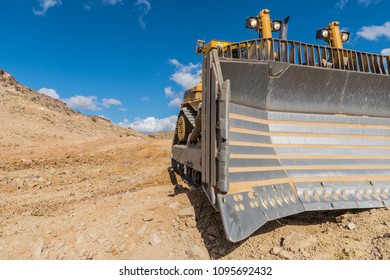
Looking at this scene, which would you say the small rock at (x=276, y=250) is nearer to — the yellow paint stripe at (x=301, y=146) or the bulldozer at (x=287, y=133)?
the bulldozer at (x=287, y=133)

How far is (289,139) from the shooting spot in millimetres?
4016

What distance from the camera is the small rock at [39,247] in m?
3.20

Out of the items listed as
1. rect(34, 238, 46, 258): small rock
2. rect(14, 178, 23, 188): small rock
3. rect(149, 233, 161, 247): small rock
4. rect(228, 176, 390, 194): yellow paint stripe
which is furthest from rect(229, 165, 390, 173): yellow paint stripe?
rect(14, 178, 23, 188): small rock

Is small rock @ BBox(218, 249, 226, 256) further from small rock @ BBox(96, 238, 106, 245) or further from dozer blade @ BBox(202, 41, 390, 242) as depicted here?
small rock @ BBox(96, 238, 106, 245)

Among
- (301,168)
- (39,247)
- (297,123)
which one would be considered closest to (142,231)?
(39,247)

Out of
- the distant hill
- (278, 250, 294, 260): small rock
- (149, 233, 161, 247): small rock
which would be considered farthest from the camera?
the distant hill

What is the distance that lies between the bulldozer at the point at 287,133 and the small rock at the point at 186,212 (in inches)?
20.3

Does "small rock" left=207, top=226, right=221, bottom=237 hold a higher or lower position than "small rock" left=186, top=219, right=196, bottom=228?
lower

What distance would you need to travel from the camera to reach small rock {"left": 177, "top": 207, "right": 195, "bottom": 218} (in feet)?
11.8

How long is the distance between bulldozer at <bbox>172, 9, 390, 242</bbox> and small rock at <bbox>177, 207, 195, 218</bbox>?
0.51 meters

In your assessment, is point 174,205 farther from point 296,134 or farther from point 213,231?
point 296,134

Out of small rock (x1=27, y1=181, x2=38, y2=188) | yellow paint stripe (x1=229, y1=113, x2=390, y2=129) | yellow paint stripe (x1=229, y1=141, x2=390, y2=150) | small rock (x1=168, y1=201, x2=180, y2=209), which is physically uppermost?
yellow paint stripe (x1=229, y1=113, x2=390, y2=129)

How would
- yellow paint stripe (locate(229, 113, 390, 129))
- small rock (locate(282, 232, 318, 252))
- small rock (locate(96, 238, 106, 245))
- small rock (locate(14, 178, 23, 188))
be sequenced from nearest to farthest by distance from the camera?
1. small rock (locate(282, 232, 318, 252))
2. small rock (locate(96, 238, 106, 245))
3. yellow paint stripe (locate(229, 113, 390, 129))
4. small rock (locate(14, 178, 23, 188))

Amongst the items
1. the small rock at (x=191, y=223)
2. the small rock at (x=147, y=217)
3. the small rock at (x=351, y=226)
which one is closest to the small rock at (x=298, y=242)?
the small rock at (x=351, y=226)
